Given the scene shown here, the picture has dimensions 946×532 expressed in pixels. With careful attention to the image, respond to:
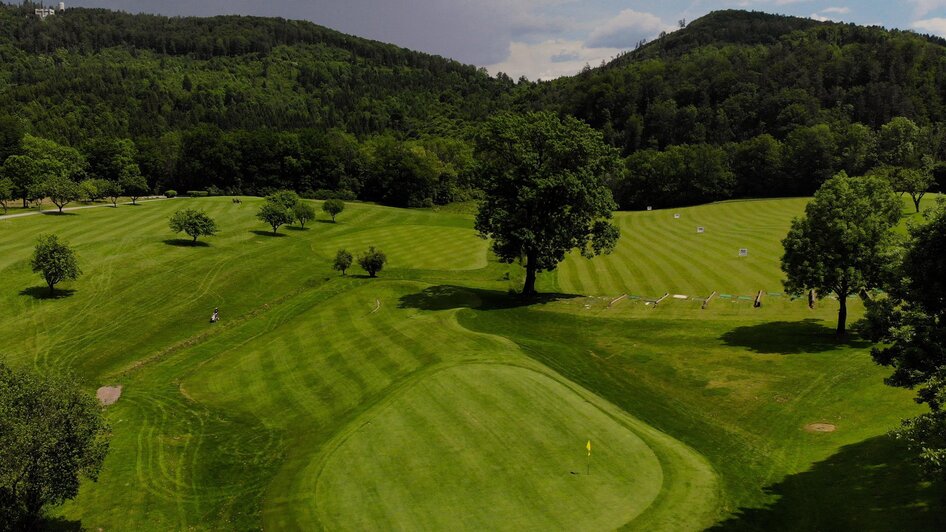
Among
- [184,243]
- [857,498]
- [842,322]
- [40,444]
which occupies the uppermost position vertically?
[184,243]

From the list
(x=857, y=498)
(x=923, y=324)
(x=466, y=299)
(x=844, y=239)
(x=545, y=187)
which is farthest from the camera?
(x=466, y=299)

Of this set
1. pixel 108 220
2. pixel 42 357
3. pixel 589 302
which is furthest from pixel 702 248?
pixel 108 220

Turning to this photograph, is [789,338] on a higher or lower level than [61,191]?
lower

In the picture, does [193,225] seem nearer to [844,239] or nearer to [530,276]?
[530,276]

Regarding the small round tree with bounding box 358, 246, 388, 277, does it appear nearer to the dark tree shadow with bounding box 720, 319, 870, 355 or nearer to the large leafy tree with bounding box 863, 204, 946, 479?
the dark tree shadow with bounding box 720, 319, 870, 355

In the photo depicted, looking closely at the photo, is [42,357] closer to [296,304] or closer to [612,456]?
[296,304]

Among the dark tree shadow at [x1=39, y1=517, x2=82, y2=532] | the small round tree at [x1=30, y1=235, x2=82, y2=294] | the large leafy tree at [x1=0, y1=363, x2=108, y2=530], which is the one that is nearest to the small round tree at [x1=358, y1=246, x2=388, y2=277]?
the small round tree at [x1=30, y1=235, x2=82, y2=294]

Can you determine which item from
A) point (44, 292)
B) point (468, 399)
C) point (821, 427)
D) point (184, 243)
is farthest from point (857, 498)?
point (184, 243)
